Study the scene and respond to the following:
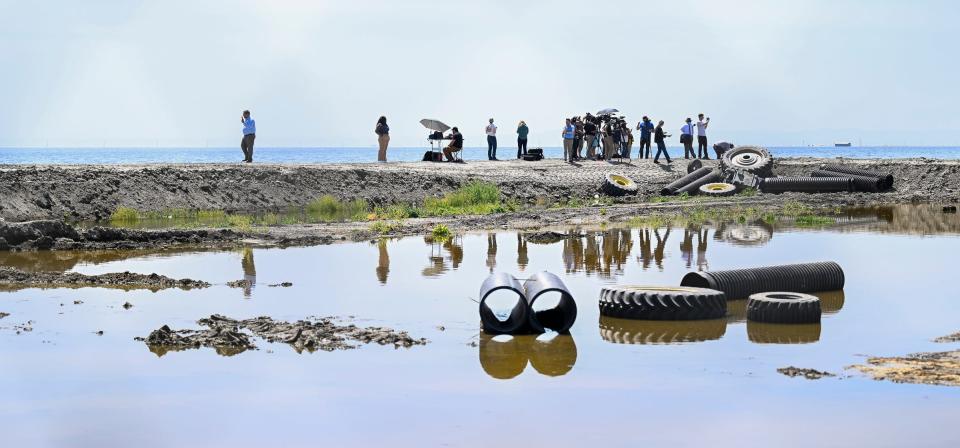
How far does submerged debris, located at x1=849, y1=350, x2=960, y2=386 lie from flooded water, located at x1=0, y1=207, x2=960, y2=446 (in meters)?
0.25

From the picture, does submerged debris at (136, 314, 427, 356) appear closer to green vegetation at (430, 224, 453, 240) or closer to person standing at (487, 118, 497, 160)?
green vegetation at (430, 224, 453, 240)

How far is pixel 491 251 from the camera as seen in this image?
2197 centimetres

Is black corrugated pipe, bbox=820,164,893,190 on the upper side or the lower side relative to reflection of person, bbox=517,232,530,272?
upper

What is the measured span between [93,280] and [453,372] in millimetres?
8014

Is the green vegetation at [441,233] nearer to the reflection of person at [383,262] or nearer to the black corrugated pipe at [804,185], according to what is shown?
the reflection of person at [383,262]

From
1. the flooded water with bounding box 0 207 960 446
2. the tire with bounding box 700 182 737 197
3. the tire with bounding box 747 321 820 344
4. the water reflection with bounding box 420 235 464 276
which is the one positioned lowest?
the flooded water with bounding box 0 207 960 446

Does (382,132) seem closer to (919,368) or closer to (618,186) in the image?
(618,186)

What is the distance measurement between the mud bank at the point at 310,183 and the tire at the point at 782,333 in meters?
19.5

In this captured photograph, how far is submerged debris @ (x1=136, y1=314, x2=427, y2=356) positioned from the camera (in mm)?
12734

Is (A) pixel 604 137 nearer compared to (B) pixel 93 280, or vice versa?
(B) pixel 93 280


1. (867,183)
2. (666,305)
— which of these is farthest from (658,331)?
(867,183)

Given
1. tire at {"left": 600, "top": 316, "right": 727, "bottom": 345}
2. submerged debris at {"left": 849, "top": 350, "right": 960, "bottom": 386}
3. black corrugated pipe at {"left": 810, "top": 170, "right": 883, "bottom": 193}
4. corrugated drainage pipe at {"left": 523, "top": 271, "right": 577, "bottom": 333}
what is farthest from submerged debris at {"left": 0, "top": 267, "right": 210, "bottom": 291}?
black corrugated pipe at {"left": 810, "top": 170, "right": 883, "bottom": 193}

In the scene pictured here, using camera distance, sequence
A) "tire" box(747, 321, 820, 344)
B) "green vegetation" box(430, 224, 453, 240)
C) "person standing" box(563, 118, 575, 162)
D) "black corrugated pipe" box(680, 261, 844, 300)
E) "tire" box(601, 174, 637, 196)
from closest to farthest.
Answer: "tire" box(747, 321, 820, 344) → "black corrugated pipe" box(680, 261, 844, 300) → "green vegetation" box(430, 224, 453, 240) → "tire" box(601, 174, 637, 196) → "person standing" box(563, 118, 575, 162)

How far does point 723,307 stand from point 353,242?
10658 mm
